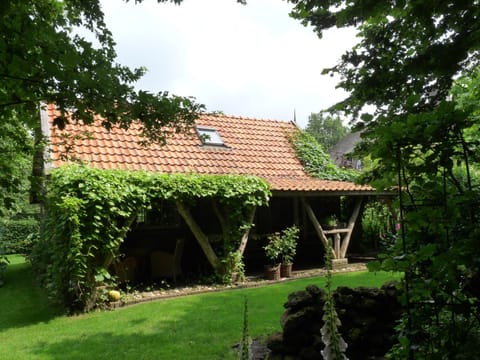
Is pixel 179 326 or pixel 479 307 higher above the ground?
pixel 479 307

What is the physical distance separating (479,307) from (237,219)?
266 inches

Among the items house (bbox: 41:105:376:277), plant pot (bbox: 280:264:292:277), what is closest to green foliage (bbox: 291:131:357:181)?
house (bbox: 41:105:376:277)

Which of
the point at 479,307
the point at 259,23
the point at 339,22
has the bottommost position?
the point at 479,307

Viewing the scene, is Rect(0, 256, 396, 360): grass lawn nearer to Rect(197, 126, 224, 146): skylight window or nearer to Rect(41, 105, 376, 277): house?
Rect(41, 105, 376, 277): house

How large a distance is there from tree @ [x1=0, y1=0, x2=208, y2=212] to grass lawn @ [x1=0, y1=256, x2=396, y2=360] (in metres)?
2.76

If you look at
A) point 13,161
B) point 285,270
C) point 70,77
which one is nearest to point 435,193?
point 70,77

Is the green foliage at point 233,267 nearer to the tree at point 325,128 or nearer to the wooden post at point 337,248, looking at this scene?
the wooden post at point 337,248

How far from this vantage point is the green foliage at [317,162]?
41.0 ft

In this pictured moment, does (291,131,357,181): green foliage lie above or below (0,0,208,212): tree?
above

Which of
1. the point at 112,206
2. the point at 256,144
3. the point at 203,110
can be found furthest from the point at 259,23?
the point at 256,144

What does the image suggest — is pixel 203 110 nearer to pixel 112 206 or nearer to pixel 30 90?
pixel 30 90

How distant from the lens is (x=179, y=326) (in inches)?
219

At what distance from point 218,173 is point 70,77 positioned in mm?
8310

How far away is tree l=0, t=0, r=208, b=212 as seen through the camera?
2000 mm
